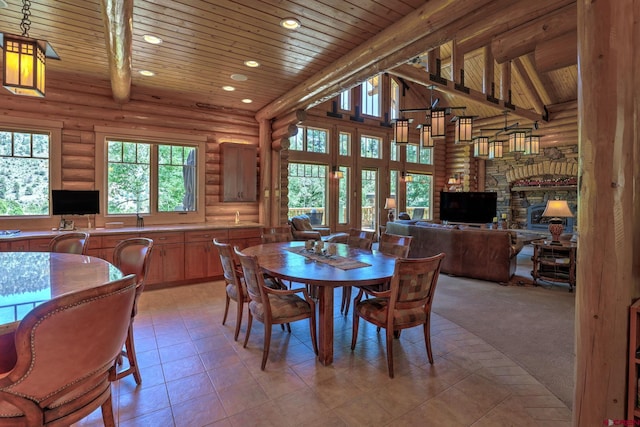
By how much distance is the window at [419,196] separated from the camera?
1091 centimetres

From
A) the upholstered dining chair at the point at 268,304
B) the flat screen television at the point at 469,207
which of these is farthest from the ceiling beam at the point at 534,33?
the flat screen television at the point at 469,207

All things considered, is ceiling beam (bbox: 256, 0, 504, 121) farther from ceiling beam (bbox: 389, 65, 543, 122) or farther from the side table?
the side table

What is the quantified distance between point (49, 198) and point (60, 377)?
14.8 ft

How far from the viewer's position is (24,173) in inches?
174

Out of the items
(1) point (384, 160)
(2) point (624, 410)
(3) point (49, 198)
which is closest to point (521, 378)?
(2) point (624, 410)

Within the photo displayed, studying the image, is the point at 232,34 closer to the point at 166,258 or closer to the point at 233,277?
the point at 233,277

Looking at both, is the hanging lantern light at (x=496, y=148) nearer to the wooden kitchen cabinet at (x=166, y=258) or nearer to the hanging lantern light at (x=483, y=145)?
the hanging lantern light at (x=483, y=145)

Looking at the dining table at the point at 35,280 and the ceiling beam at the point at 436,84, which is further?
the ceiling beam at the point at 436,84

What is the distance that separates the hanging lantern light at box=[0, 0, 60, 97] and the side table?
20.0 feet

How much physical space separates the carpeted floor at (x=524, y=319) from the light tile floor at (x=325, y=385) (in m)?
0.17

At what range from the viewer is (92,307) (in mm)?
1194

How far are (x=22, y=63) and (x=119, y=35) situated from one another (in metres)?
1.10

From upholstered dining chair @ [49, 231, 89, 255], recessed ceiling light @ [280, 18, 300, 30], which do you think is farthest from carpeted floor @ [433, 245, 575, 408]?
upholstered dining chair @ [49, 231, 89, 255]

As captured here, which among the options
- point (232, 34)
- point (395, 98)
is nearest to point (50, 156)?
point (232, 34)
